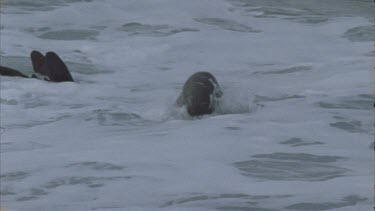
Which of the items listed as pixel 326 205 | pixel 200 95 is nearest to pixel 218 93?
pixel 200 95

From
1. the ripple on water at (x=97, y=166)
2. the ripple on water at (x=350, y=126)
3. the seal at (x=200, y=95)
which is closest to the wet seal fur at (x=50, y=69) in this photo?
the seal at (x=200, y=95)

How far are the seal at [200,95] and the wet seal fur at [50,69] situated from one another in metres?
1.77

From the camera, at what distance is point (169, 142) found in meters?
8.32

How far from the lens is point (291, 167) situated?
7.52 meters

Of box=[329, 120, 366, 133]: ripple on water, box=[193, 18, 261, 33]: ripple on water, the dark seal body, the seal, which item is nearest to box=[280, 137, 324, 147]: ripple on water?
box=[329, 120, 366, 133]: ripple on water

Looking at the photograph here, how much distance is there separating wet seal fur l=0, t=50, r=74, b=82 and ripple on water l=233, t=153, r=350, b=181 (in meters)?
3.67

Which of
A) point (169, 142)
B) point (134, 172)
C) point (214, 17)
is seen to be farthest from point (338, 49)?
point (134, 172)

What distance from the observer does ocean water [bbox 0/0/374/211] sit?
6855mm

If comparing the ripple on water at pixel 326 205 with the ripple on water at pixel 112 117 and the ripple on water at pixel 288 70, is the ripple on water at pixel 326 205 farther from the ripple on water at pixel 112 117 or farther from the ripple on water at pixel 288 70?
the ripple on water at pixel 288 70

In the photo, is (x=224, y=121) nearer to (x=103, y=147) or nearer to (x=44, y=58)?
(x=103, y=147)

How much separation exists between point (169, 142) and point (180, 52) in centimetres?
489

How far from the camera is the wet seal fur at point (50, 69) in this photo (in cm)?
1101

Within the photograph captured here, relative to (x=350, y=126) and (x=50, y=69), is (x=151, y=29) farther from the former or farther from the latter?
(x=350, y=126)

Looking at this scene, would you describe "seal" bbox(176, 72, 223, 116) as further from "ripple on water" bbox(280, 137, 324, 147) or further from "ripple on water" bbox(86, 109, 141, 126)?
"ripple on water" bbox(280, 137, 324, 147)
